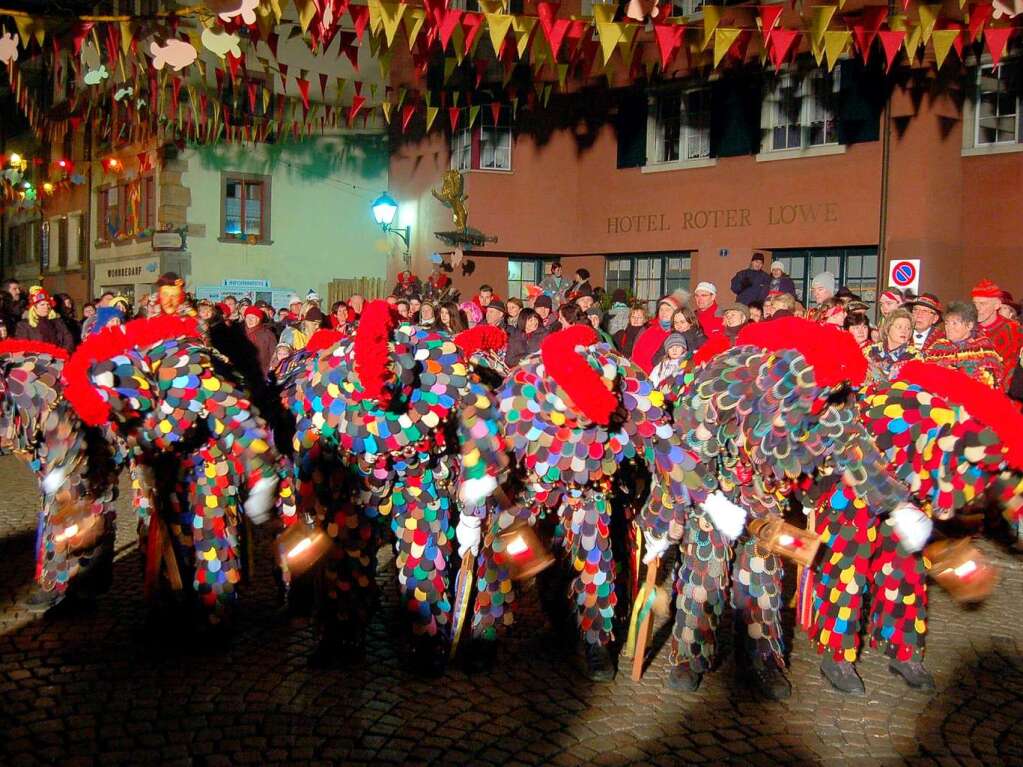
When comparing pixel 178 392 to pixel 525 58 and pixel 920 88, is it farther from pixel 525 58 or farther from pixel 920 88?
pixel 525 58

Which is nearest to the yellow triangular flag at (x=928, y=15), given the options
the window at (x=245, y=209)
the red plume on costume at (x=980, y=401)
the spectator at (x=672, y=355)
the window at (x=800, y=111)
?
the spectator at (x=672, y=355)

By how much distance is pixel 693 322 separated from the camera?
28.1 ft

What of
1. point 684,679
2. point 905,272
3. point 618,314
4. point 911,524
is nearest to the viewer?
point 911,524

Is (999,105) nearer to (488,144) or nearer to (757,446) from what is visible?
(488,144)

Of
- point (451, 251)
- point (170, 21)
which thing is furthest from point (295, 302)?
point (451, 251)

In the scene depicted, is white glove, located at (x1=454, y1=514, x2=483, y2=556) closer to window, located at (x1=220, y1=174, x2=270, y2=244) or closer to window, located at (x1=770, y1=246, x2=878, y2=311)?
window, located at (x1=770, y1=246, x2=878, y2=311)

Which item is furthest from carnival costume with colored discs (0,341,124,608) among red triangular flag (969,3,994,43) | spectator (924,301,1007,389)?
red triangular flag (969,3,994,43)

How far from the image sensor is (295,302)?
13.7 meters

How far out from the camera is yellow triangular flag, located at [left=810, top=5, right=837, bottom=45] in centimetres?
890

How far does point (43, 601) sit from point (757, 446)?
13.5ft

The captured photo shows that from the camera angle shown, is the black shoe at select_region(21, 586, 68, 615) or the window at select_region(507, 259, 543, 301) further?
the window at select_region(507, 259, 543, 301)

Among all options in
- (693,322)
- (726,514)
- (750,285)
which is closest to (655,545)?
(726,514)

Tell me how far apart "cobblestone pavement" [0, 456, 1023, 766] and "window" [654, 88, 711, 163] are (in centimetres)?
1292

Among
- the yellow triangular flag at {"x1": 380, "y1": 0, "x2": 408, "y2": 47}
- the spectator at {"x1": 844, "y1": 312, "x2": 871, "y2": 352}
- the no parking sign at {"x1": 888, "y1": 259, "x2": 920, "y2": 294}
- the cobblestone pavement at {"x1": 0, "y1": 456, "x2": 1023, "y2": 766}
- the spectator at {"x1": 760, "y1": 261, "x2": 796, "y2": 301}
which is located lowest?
the cobblestone pavement at {"x1": 0, "y1": 456, "x2": 1023, "y2": 766}
